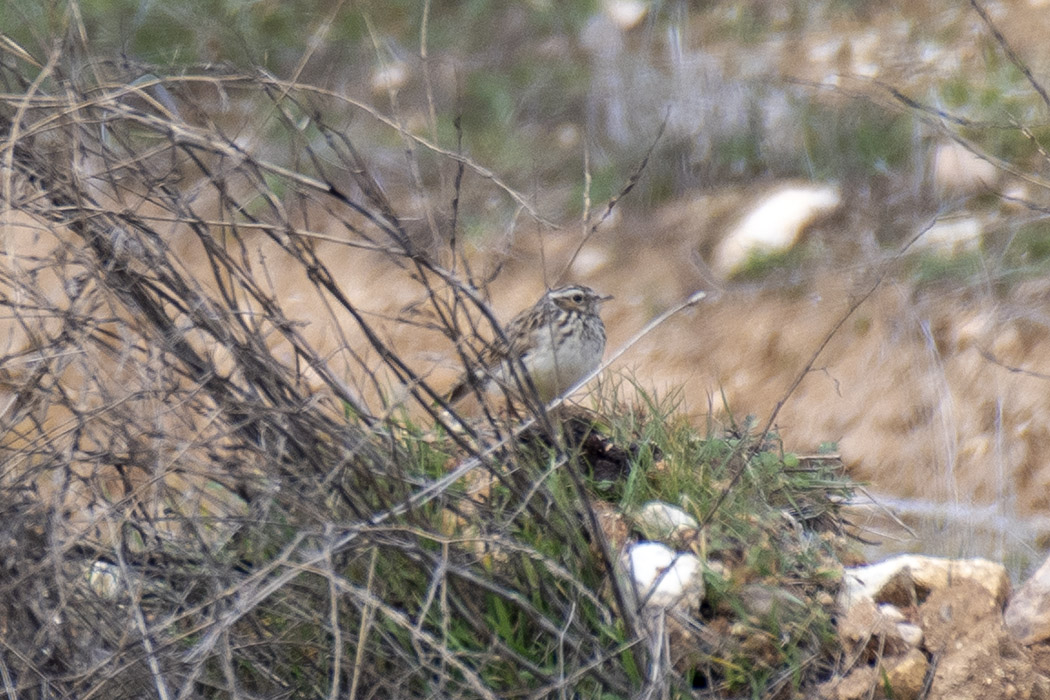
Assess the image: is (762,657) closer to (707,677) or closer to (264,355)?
(707,677)

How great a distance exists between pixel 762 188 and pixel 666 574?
376 centimetres

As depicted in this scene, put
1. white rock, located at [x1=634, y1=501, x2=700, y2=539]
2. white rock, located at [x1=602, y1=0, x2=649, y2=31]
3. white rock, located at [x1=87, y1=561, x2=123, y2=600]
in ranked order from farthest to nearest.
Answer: white rock, located at [x1=602, y1=0, x2=649, y2=31] < white rock, located at [x1=634, y1=501, x2=700, y2=539] < white rock, located at [x1=87, y1=561, x2=123, y2=600]

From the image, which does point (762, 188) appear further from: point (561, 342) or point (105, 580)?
point (105, 580)

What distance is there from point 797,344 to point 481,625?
322 centimetres

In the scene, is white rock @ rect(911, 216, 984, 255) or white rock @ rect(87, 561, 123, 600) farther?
white rock @ rect(911, 216, 984, 255)

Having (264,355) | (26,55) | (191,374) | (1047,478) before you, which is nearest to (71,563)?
(191,374)

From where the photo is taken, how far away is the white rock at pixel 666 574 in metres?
3.78

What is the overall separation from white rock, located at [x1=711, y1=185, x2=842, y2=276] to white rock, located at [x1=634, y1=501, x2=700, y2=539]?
9.73 ft

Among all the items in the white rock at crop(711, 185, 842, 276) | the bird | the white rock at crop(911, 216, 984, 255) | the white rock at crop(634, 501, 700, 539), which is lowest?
the white rock at crop(634, 501, 700, 539)

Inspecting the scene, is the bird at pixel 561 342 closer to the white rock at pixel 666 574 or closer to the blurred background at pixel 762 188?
the blurred background at pixel 762 188

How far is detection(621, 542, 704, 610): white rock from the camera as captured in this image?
12.4 feet

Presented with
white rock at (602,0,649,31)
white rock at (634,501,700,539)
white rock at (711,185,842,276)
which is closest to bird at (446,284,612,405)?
white rock at (711,185,842,276)

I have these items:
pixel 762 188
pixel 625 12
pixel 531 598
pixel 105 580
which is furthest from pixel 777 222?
pixel 105 580

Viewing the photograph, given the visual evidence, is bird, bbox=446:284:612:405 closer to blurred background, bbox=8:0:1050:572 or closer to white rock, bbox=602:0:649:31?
blurred background, bbox=8:0:1050:572
